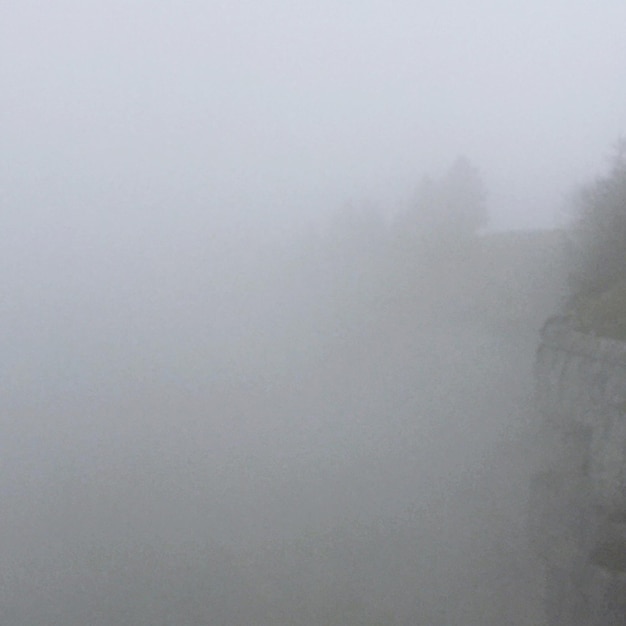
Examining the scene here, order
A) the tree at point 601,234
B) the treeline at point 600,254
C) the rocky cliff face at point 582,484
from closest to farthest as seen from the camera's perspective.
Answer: the rocky cliff face at point 582,484 < the treeline at point 600,254 < the tree at point 601,234

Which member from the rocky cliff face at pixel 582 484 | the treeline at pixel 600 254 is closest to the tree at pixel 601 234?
the treeline at pixel 600 254

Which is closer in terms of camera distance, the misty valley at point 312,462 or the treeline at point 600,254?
the treeline at point 600,254

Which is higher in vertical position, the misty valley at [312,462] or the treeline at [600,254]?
the treeline at [600,254]

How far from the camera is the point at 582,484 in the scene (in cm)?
1310

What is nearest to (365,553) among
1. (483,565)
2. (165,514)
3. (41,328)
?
(483,565)

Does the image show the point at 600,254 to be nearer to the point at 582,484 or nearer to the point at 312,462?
the point at 582,484

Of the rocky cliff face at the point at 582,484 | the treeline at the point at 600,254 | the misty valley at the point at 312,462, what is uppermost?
the treeline at the point at 600,254

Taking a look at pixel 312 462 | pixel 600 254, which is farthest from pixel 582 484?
pixel 312 462

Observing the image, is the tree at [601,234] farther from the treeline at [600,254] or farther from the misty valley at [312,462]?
the misty valley at [312,462]

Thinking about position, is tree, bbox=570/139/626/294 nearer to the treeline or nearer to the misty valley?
the treeline

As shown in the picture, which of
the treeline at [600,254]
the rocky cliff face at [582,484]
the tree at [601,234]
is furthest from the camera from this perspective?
the tree at [601,234]

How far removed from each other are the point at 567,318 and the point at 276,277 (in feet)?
100

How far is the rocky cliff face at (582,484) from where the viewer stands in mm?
12070

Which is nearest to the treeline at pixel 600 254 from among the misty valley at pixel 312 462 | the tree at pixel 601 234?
the tree at pixel 601 234
